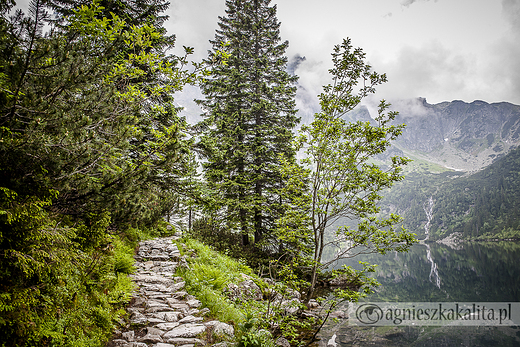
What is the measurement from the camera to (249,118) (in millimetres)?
15531

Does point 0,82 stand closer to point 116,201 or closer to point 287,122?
point 116,201

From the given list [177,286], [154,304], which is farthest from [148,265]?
[154,304]

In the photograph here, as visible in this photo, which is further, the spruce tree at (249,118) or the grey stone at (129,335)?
the spruce tree at (249,118)

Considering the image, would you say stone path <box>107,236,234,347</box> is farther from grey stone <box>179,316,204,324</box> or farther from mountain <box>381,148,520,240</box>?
mountain <box>381,148,520,240</box>

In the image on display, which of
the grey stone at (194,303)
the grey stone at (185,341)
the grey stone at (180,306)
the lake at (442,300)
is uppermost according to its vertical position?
the grey stone at (185,341)

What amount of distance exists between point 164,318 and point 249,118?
1288 centimetres

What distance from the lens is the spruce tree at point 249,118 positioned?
1429 cm

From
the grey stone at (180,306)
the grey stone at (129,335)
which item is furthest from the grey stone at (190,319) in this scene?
the grey stone at (129,335)

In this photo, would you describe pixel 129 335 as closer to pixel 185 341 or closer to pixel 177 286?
pixel 185 341

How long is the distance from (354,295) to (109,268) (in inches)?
236

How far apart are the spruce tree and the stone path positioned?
23.9ft

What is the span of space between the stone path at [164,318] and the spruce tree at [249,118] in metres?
7.27

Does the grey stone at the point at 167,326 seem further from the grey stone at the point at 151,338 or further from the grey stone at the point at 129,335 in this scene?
the grey stone at the point at 129,335

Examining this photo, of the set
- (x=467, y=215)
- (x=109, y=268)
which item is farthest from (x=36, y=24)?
(x=467, y=215)
